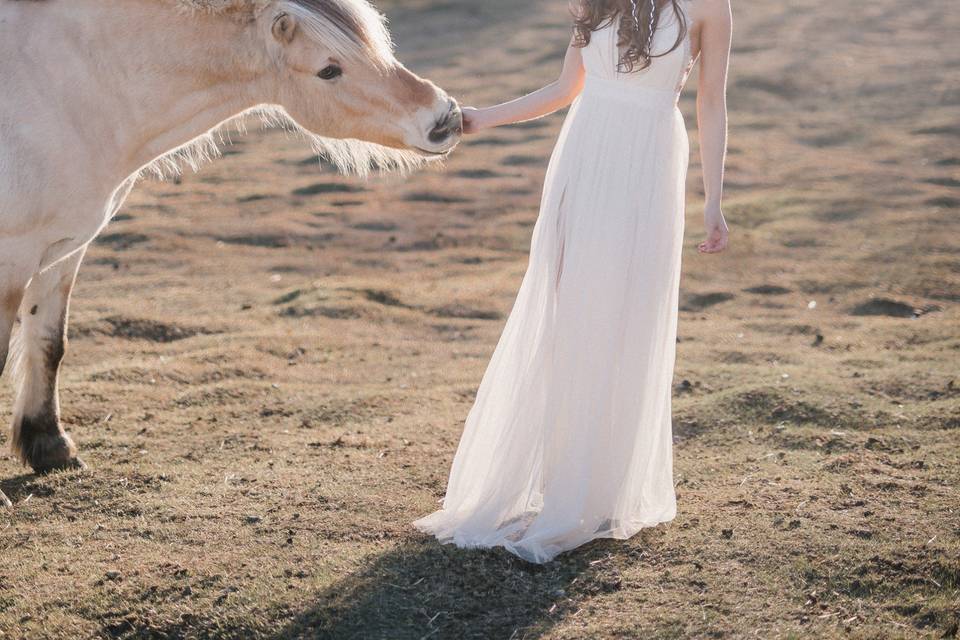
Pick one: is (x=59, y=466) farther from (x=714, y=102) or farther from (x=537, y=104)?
(x=714, y=102)

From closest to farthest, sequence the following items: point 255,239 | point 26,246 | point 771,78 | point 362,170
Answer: point 26,246, point 362,170, point 255,239, point 771,78

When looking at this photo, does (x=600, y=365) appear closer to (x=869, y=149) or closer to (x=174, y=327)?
(x=174, y=327)

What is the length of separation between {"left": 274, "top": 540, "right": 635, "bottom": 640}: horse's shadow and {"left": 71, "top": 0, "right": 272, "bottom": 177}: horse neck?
1694mm

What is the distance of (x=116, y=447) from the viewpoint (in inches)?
177

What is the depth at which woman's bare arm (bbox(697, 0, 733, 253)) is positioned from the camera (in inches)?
128

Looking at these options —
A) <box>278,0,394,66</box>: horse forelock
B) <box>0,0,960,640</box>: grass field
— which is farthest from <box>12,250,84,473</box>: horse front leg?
<box>278,0,394,66</box>: horse forelock

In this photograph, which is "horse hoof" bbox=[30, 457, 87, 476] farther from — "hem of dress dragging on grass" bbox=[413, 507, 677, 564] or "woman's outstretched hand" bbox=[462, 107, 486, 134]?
"woman's outstretched hand" bbox=[462, 107, 486, 134]

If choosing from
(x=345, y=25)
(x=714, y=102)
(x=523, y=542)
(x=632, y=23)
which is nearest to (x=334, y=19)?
(x=345, y=25)

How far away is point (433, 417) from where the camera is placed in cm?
498

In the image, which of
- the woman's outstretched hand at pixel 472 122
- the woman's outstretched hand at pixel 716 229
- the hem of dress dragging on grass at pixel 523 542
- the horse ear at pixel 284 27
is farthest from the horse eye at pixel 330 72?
the hem of dress dragging on grass at pixel 523 542

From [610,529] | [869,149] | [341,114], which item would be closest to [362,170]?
[341,114]

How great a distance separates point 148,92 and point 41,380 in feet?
4.58

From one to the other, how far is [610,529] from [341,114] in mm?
1760

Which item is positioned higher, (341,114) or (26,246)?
(341,114)
